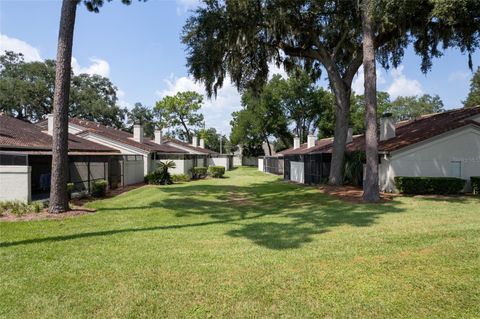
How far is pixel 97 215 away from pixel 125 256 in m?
5.36

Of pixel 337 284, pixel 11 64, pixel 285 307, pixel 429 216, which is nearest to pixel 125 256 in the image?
pixel 285 307

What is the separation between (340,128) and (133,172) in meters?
14.4

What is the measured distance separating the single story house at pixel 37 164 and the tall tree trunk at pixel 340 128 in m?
13.3

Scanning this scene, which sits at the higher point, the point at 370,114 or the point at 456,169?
the point at 370,114

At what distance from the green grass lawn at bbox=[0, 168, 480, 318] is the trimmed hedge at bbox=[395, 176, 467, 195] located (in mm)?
5414

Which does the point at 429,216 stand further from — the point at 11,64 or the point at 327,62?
the point at 11,64

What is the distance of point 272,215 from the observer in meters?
10.9

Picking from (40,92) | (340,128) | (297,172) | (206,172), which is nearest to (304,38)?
(340,128)

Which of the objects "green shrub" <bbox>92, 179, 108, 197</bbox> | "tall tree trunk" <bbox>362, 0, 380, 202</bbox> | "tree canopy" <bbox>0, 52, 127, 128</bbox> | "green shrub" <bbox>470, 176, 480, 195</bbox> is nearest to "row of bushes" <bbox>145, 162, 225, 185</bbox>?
"green shrub" <bbox>92, 179, 108, 197</bbox>

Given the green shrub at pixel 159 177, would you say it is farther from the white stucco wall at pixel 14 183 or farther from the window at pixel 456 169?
the window at pixel 456 169

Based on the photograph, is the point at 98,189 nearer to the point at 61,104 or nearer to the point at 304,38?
the point at 61,104

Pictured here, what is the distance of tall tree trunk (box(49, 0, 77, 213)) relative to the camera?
35.0 ft

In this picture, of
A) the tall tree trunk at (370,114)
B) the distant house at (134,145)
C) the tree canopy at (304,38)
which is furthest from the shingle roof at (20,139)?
the tall tree trunk at (370,114)

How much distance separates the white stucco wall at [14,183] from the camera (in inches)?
461
